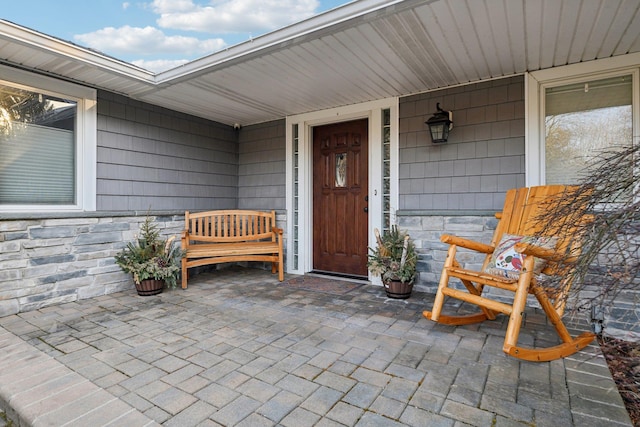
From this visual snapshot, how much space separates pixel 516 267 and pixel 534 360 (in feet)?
2.21

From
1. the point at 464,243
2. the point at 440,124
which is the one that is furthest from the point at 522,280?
the point at 440,124

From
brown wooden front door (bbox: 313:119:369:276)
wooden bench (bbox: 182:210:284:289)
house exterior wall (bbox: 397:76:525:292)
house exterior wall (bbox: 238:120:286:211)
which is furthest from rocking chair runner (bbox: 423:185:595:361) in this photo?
house exterior wall (bbox: 238:120:286:211)

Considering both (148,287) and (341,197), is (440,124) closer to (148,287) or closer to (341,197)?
(341,197)

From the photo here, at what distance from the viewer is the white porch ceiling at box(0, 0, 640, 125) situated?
2.15 m

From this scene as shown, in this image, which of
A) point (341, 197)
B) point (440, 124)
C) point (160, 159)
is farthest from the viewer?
point (341, 197)

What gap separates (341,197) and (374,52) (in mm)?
1934

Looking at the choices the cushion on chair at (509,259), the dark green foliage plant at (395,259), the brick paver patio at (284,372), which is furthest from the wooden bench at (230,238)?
the cushion on chair at (509,259)

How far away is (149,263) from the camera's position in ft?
11.1

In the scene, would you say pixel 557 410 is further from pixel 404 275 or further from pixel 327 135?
pixel 327 135

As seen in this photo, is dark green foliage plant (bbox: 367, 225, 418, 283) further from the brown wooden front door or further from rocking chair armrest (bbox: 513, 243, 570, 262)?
rocking chair armrest (bbox: 513, 243, 570, 262)

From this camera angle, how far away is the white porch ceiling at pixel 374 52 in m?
2.15

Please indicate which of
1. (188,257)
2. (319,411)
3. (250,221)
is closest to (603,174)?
(319,411)

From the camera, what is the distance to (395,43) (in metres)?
2.53

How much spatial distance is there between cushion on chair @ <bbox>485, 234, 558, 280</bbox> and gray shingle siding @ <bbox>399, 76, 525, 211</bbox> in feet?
2.88
